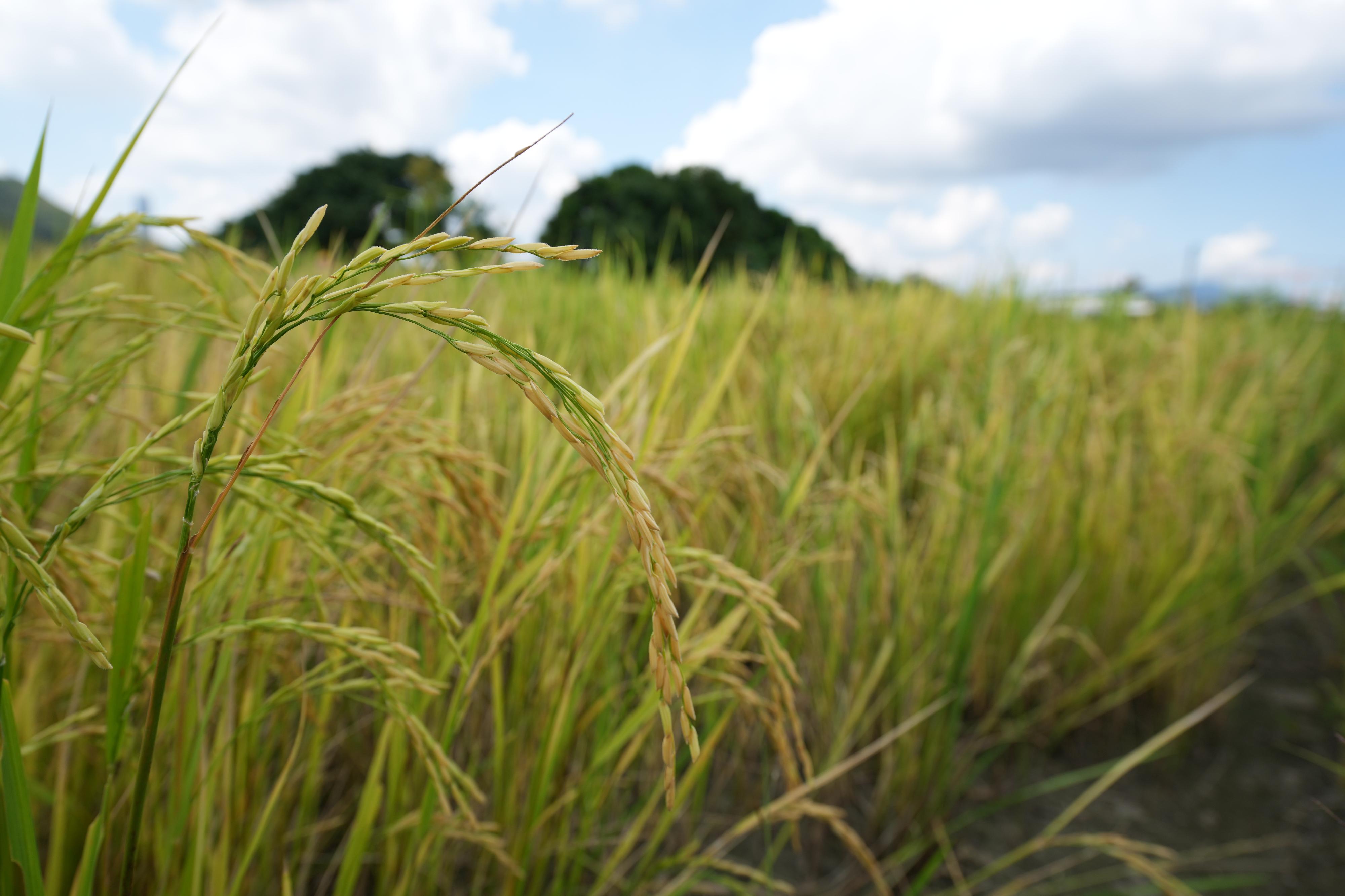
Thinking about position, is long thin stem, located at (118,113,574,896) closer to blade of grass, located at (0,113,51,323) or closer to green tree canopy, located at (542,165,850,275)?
blade of grass, located at (0,113,51,323)

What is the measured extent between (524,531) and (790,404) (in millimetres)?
1360

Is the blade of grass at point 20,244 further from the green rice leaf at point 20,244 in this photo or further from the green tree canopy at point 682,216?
the green tree canopy at point 682,216

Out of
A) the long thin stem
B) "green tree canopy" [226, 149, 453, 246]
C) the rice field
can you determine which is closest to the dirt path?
the rice field

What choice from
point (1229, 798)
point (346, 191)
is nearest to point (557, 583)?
point (1229, 798)

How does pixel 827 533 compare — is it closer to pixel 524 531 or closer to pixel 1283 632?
pixel 524 531

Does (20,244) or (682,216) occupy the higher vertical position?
(682,216)

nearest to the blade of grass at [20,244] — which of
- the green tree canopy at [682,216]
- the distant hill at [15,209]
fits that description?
the distant hill at [15,209]

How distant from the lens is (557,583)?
1.20m

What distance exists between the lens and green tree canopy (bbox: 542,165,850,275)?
9781mm

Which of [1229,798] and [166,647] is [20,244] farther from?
[1229,798]

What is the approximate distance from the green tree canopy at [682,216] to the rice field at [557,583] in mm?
6014

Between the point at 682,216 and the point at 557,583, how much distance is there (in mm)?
8190

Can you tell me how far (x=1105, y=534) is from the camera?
2053 mm

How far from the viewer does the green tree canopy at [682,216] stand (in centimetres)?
978
